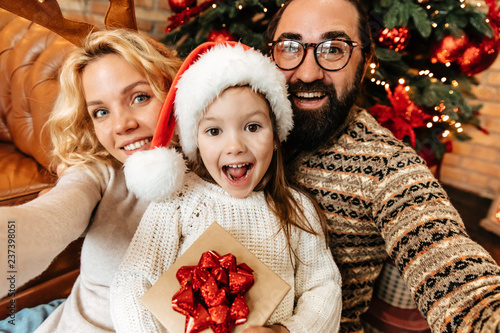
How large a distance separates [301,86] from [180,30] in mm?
1201

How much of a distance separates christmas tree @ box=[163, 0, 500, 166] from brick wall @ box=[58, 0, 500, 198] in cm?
85

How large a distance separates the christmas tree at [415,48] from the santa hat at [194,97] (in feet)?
2.07

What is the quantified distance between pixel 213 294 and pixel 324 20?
97 centimetres

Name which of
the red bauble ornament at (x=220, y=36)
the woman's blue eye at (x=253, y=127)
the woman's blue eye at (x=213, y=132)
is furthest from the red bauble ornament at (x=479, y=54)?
the woman's blue eye at (x=213, y=132)

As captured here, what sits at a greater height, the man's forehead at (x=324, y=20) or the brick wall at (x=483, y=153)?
the man's forehead at (x=324, y=20)

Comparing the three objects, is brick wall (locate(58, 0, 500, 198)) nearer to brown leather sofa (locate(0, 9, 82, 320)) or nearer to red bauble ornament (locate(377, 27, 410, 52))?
brown leather sofa (locate(0, 9, 82, 320))

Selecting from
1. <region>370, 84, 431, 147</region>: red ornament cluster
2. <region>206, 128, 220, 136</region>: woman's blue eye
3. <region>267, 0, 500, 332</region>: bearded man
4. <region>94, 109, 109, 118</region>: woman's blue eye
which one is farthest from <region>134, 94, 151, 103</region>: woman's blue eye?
<region>370, 84, 431, 147</region>: red ornament cluster

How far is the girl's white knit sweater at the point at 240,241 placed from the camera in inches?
30.3

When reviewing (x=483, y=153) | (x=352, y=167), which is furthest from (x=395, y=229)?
(x=483, y=153)

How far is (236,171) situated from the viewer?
2.94 feet

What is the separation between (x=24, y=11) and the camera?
1.19 meters

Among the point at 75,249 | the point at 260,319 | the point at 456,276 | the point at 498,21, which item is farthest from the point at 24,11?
the point at 498,21

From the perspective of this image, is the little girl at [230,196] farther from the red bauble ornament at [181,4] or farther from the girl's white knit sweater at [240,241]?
the red bauble ornament at [181,4]

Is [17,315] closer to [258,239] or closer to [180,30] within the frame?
[258,239]
